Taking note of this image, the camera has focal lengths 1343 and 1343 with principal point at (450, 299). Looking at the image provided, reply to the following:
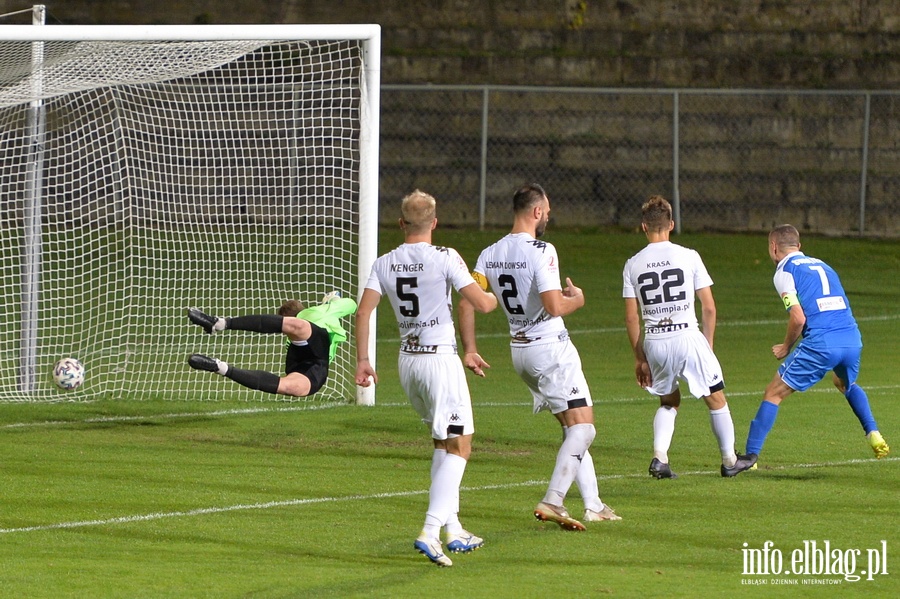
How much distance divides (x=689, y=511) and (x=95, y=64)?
22.2 ft

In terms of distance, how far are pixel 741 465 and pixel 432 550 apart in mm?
3046

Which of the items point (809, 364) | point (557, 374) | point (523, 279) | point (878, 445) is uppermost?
point (523, 279)

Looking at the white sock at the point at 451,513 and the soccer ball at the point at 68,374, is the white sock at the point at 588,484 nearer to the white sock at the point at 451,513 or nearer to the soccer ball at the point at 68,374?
the white sock at the point at 451,513

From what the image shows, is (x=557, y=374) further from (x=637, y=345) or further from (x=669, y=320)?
(x=669, y=320)

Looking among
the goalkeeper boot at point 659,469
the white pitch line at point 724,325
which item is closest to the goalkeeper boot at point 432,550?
the goalkeeper boot at point 659,469

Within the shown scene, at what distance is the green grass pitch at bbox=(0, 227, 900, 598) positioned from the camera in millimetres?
6000

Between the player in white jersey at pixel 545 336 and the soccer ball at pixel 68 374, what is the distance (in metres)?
5.23

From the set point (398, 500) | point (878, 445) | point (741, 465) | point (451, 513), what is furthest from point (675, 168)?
point (451, 513)

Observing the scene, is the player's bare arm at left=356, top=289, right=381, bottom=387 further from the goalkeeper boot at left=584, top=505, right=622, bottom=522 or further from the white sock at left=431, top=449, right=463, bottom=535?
the goalkeeper boot at left=584, top=505, right=622, bottom=522

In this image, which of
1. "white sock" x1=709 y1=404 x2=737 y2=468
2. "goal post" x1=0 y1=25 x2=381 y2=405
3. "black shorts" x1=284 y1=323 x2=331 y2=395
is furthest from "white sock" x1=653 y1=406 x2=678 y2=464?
"goal post" x1=0 y1=25 x2=381 y2=405

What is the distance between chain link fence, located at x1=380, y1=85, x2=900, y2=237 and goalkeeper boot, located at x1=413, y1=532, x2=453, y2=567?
60.4 ft

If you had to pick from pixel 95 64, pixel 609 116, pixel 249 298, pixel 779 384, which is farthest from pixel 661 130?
pixel 779 384

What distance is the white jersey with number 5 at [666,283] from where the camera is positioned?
816 centimetres

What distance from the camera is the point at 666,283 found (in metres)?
8.18
